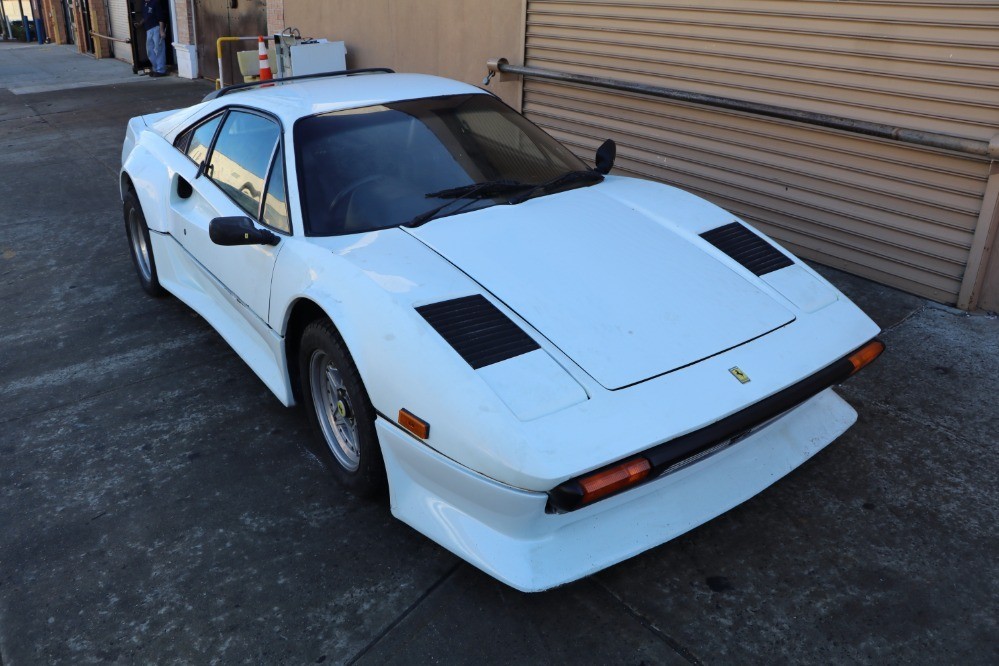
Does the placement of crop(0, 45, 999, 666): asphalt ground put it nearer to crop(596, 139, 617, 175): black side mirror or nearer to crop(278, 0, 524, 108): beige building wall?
crop(596, 139, 617, 175): black side mirror

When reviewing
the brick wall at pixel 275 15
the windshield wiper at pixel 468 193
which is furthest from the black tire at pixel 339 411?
the brick wall at pixel 275 15

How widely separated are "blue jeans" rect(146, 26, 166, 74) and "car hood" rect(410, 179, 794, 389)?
13868 mm

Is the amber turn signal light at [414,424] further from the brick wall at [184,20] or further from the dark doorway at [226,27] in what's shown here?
the brick wall at [184,20]

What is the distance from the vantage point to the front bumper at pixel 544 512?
239cm

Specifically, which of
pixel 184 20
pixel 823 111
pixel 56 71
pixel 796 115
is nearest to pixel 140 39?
pixel 184 20

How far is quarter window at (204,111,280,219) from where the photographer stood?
3639mm

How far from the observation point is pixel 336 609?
2637mm

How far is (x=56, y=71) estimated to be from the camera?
637 inches

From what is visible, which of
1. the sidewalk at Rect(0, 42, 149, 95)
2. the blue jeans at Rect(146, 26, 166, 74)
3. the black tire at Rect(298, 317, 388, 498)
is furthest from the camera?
the blue jeans at Rect(146, 26, 166, 74)

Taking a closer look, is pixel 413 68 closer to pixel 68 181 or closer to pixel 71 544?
pixel 68 181

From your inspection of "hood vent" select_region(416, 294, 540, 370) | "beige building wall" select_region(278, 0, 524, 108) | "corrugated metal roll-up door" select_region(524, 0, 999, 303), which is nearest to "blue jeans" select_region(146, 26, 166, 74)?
"beige building wall" select_region(278, 0, 524, 108)

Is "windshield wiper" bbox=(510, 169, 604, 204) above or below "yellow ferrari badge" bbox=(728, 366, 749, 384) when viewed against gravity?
above

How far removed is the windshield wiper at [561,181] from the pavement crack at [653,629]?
163 centimetres

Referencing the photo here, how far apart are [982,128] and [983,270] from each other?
779 millimetres
